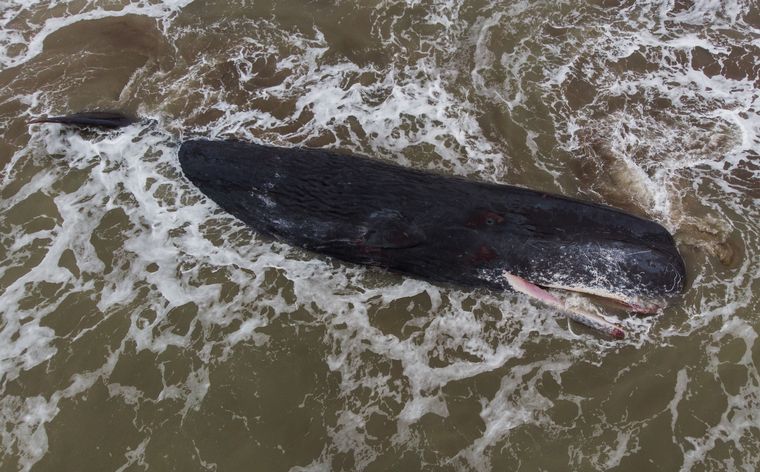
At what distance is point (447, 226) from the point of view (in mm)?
5512

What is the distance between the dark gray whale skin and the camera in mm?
5336

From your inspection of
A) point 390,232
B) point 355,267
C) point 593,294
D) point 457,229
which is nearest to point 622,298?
point 593,294

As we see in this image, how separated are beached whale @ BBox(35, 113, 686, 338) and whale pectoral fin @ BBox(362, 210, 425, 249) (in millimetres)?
12

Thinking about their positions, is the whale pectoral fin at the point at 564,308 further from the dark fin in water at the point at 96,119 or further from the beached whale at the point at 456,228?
the dark fin in water at the point at 96,119

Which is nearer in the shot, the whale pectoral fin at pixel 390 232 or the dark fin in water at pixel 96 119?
the whale pectoral fin at pixel 390 232

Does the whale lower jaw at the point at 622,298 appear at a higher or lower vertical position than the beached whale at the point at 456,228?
lower

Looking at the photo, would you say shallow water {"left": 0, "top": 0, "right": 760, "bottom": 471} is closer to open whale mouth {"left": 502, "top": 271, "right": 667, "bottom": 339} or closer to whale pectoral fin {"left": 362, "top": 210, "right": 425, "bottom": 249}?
open whale mouth {"left": 502, "top": 271, "right": 667, "bottom": 339}

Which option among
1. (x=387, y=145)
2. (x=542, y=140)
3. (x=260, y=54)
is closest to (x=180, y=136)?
(x=260, y=54)

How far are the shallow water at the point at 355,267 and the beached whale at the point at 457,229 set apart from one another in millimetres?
337

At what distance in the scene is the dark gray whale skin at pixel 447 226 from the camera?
5336mm

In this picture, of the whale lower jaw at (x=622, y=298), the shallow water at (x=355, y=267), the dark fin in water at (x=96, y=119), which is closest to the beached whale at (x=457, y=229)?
the whale lower jaw at (x=622, y=298)

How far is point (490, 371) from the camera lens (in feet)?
Answer: 17.5

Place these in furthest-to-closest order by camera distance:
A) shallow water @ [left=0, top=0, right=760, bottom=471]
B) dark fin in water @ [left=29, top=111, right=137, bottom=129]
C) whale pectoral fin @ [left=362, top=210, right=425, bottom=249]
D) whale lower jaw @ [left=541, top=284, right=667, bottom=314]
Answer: dark fin in water @ [left=29, top=111, right=137, bottom=129], whale pectoral fin @ [left=362, top=210, right=425, bottom=249], whale lower jaw @ [left=541, top=284, right=667, bottom=314], shallow water @ [left=0, top=0, right=760, bottom=471]

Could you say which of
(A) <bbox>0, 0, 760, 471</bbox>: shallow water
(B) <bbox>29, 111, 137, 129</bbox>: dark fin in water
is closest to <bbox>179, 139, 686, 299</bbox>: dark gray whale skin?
(A) <bbox>0, 0, 760, 471</bbox>: shallow water
